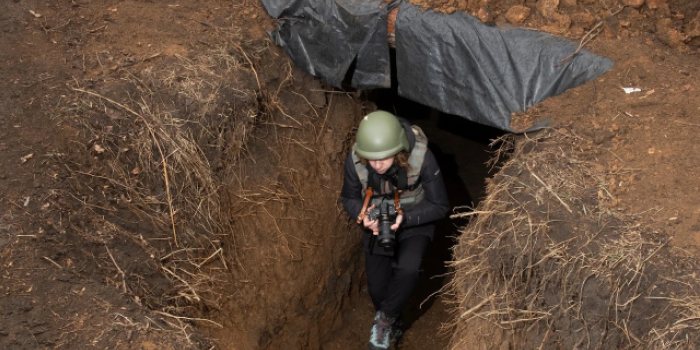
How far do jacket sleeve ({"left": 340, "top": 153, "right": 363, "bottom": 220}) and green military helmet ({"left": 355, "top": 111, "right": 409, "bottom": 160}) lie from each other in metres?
0.24

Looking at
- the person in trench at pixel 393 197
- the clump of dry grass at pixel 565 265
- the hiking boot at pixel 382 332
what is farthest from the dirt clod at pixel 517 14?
the hiking boot at pixel 382 332

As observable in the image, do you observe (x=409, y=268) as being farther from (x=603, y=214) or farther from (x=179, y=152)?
(x=179, y=152)

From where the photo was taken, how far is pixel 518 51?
413 centimetres

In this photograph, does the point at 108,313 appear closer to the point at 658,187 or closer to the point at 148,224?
the point at 148,224

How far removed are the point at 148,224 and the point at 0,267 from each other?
929mm

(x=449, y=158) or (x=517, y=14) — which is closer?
(x=517, y=14)

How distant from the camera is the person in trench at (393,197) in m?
3.91

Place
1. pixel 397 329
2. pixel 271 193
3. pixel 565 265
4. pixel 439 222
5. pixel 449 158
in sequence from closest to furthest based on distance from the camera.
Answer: pixel 565 265, pixel 271 193, pixel 397 329, pixel 439 222, pixel 449 158

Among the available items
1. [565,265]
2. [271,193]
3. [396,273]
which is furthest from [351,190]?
[565,265]

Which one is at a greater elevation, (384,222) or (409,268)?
(384,222)

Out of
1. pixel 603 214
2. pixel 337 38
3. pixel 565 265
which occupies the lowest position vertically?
pixel 565 265

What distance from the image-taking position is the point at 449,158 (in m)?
6.56

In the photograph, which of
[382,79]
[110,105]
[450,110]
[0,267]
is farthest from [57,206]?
[450,110]

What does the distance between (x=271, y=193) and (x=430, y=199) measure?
1.34 m
